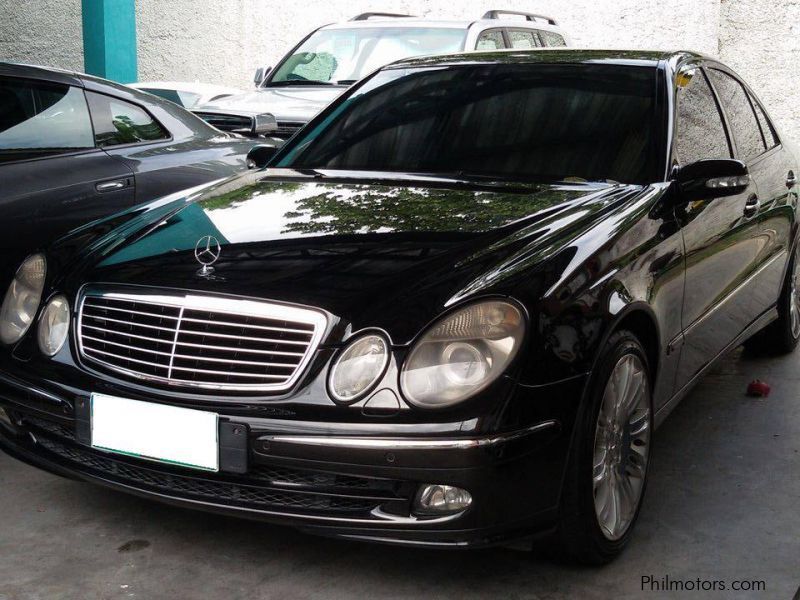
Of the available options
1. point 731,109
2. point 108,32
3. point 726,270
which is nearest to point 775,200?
point 731,109

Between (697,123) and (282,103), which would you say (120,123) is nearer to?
(697,123)

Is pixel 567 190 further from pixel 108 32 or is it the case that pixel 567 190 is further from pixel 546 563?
pixel 108 32

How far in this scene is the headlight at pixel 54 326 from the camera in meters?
3.07

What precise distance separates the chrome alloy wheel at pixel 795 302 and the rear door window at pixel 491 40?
13.5 ft

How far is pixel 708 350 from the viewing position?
396 cm

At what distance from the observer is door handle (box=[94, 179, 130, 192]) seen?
16.4 ft

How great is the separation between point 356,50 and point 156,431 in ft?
22.1

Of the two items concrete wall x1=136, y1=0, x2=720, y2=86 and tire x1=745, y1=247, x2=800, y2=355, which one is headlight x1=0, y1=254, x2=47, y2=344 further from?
concrete wall x1=136, y1=0, x2=720, y2=86

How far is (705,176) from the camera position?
3.60 metres

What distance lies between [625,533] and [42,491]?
1.80 meters

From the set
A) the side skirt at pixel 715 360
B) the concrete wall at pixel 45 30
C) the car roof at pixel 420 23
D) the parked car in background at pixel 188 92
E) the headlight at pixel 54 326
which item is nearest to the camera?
the headlight at pixel 54 326

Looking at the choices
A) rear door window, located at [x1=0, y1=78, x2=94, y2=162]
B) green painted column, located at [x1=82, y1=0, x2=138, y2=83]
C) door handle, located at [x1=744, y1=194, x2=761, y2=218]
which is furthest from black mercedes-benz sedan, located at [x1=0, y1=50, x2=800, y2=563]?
green painted column, located at [x1=82, y1=0, x2=138, y2=83]

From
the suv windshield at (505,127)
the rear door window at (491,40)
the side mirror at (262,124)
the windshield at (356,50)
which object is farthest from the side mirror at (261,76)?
the suv windshield at (505,127)
